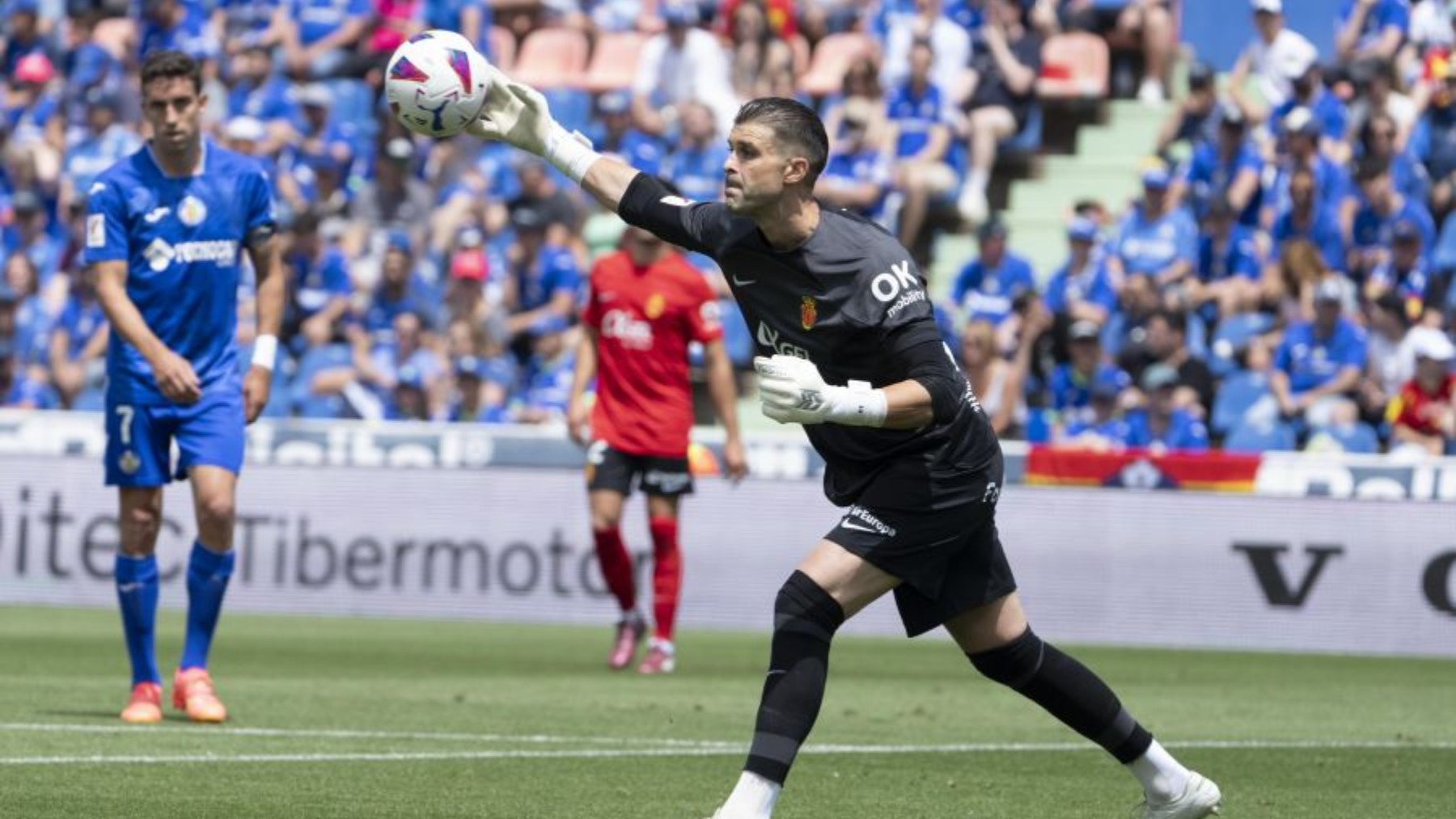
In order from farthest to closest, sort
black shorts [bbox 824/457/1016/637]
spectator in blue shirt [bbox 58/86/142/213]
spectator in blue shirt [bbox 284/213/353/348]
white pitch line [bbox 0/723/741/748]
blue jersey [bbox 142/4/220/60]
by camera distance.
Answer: blue jersey [bbox 142/4/220/60] → spectator in blue shirt [bbox 58/86/142/213] → spectator in blue shirt [bbox 284/213/353/348] → white pitch line [bbox 0/723/741/748] → black shorts [bbox 824/457/1016/637]

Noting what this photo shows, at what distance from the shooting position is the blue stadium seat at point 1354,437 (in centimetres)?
1917

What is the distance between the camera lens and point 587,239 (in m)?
24.1

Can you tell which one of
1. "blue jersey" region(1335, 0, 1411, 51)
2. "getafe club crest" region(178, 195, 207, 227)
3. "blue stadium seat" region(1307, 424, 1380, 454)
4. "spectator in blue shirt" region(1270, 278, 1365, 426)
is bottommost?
"blue stadium seat" region(1307, 424, 1380, 454)

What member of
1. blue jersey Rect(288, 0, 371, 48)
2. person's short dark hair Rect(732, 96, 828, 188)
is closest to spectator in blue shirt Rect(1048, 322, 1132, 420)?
blue jersey Rect(288, 0, 371, 48)

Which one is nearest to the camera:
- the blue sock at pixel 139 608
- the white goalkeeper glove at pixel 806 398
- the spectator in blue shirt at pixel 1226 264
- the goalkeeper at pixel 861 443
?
the white goalkeeper glove at pixel 806 398

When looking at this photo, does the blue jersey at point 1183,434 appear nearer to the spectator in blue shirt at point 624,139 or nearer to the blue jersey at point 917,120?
the blue jersey at point 917,120

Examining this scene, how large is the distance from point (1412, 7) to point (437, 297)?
903 cm

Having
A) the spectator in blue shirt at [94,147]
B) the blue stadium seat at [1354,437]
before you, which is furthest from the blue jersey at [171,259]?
the spectator in blue shirt at [94,147]

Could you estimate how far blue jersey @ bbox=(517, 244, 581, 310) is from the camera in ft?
76.7

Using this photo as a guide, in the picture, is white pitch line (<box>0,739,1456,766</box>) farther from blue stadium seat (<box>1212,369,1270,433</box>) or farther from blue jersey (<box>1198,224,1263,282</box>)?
blue jersey (<box>1198,224,1263,282</box>)

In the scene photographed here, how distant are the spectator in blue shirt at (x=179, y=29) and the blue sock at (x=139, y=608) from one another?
17892mm

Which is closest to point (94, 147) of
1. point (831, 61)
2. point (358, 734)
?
point (831, 61)

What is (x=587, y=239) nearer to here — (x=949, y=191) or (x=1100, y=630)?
(x=949, y=191)

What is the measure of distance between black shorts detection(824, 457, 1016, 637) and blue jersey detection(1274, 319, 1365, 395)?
12522 millimetres
